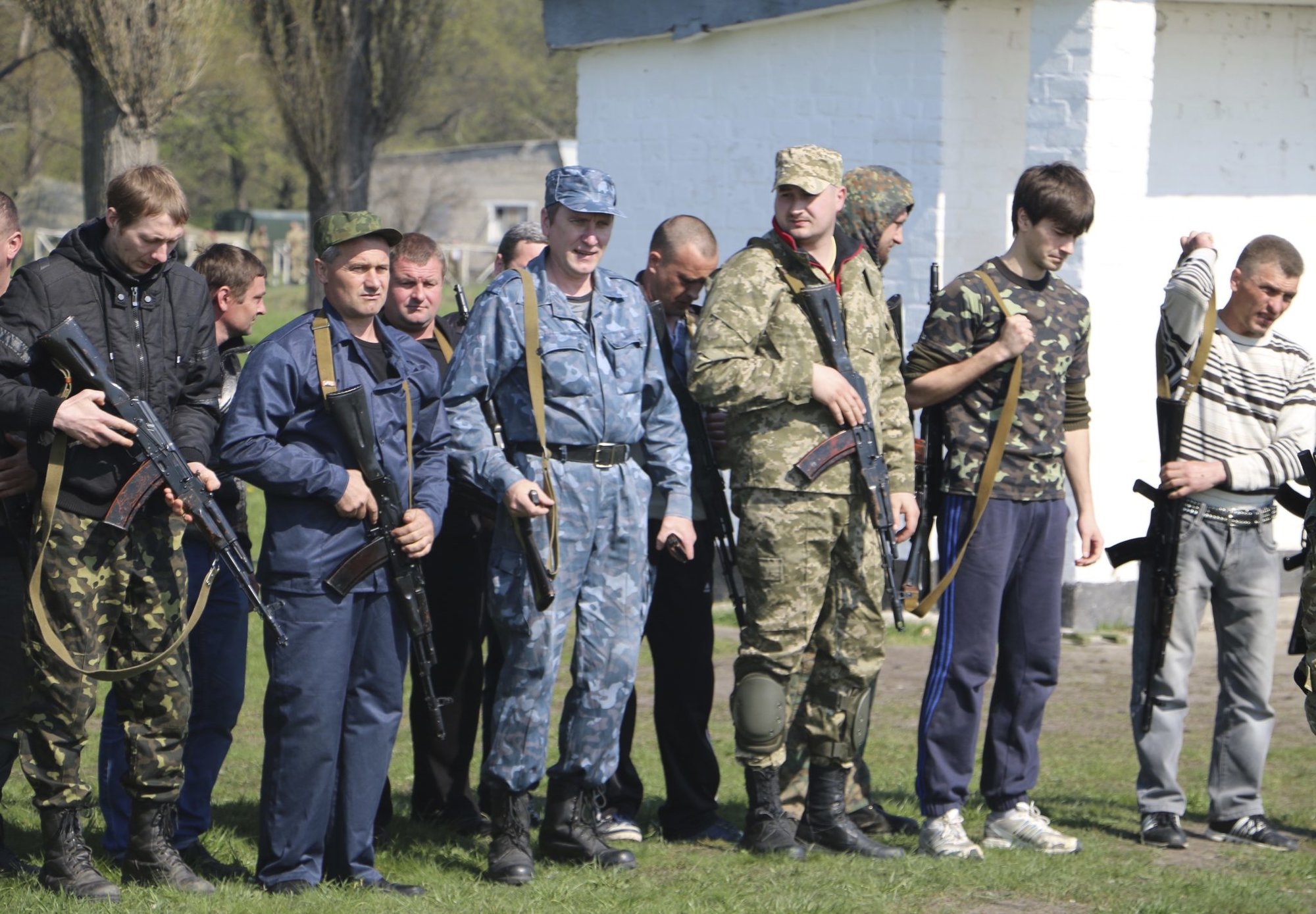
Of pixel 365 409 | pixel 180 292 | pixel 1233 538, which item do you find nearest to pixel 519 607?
pixel 365 409

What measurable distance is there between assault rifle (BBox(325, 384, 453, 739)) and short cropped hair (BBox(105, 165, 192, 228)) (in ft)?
2.33

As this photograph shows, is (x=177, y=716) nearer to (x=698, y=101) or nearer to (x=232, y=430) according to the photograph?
(x=232, y=430)

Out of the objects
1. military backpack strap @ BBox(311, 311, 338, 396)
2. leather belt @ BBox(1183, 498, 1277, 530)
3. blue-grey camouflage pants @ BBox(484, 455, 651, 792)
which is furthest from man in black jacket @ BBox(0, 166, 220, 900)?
leather belt @ BBox(1183, 498, 1277, 530)

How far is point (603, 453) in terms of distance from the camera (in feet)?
16.1

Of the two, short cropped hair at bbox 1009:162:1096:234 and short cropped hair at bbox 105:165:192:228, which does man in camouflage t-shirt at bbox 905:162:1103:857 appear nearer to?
short cropped hair at bbox 1009:162:1096:234

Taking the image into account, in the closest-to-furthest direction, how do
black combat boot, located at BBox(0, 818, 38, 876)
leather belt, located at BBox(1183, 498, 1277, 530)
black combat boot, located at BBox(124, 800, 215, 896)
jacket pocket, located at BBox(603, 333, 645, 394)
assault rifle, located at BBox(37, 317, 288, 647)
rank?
assault rifle, located at BBox(37, 317, 288, 647) → black combat boot, located at BBox(124, 800, 215, 896) → black combat boot, located at BBox(0, 818, 38, 876) → jacket pocket, located at BBox(603, 333, 645, 394) → leather belt, located at BBox(1183, 498, 1277, 530)

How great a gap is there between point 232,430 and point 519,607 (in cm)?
104

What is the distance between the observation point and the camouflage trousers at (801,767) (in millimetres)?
5410

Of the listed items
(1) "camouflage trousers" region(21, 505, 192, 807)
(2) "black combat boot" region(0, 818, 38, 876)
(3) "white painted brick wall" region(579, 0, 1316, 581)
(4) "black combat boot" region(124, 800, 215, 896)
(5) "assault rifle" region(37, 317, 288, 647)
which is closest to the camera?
(5) "assault rifle" region(37, 317, 288, 647)

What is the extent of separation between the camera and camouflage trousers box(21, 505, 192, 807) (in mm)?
4383

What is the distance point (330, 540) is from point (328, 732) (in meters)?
0.57

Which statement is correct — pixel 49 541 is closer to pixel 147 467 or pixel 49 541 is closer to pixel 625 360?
pixel 147 467

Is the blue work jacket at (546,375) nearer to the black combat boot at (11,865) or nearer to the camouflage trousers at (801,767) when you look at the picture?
the camouflage trousers at (801,767)

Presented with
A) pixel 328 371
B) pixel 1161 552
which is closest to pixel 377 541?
pixel 328 371
